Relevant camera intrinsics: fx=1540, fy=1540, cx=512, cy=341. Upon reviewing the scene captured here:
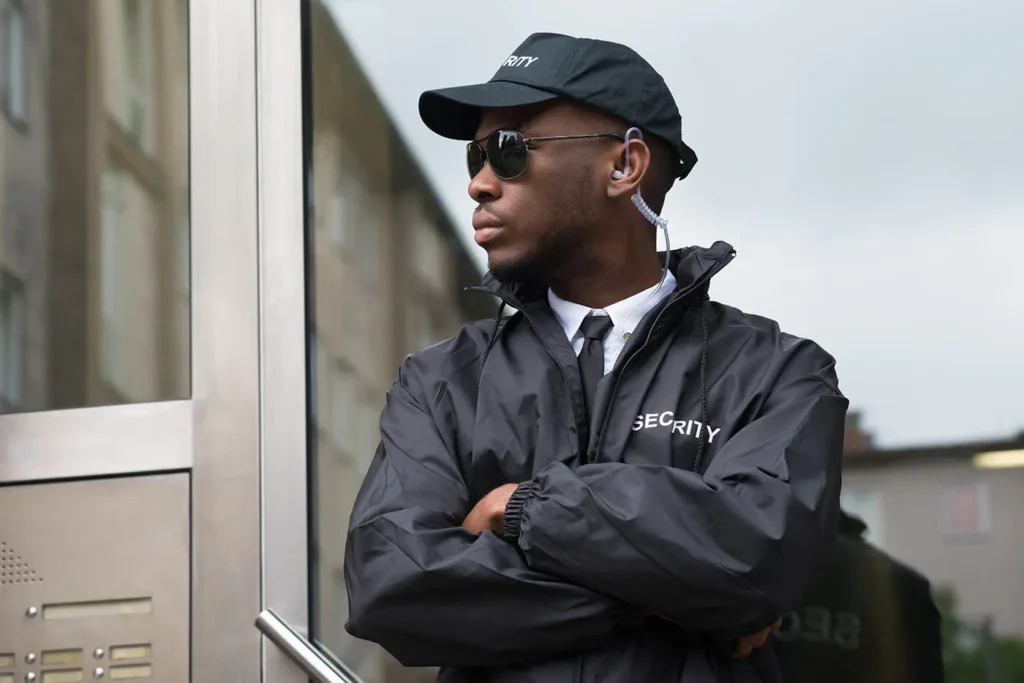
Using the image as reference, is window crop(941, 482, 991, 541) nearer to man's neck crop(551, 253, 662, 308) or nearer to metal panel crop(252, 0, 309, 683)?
man's neck crop(551, 253, 662, 308)

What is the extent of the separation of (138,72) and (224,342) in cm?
89

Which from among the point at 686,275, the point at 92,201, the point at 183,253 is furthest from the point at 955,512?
the point at 92,201

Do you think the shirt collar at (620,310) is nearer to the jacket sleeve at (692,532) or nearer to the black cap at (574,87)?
the black cap at (574,87)

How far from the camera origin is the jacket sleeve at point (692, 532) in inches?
93.5

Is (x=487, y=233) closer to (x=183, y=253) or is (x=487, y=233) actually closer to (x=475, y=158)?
(x=475, y=158)

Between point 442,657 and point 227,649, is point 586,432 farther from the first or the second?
point 227,649

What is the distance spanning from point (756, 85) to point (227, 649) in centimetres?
196

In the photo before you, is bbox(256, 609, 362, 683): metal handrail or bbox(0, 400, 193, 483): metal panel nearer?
bbox(256, 609, 362, 683): metal handrail

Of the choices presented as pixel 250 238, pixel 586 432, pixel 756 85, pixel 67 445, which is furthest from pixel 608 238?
pixel 67 445

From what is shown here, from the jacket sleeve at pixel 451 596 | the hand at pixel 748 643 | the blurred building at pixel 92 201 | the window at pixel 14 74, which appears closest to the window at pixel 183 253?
the blurred building at pixel 92 201

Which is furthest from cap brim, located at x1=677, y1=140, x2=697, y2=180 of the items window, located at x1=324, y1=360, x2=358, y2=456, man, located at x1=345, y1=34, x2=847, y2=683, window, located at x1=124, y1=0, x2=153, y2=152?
window, located at x1=124, y1=0, x2=153, y2=152

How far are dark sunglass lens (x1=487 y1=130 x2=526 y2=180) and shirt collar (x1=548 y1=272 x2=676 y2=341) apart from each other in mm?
288

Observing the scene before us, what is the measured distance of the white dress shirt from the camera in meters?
2.88

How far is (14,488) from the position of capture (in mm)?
4184
